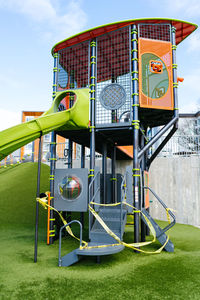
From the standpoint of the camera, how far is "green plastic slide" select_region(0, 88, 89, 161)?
578 cm

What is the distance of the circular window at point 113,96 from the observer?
7.37 meters

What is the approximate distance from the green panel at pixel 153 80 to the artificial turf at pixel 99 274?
15.2ft

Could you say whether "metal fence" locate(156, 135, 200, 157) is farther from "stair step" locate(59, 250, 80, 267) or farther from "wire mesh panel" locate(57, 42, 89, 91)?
"stair step" locate(59, 250, 80, 267)

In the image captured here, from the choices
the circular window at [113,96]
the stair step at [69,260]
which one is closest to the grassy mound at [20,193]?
the stair step at [69,260]

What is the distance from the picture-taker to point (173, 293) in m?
4.04

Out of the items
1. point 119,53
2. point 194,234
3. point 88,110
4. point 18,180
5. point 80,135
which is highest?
point 119,53

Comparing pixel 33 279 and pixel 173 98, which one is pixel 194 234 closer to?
pixel 173 98

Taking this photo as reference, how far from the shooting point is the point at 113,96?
7492 mm

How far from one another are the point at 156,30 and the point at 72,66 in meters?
3.31

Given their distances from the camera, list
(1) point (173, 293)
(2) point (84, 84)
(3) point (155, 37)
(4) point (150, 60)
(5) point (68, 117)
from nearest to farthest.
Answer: (1) point (173, 293) < (5) point (68, 117) < (4) point (150, 60) < (3) point (155, 37) < (2) point (84, 84)

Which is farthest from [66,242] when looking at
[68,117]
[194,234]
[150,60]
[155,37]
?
[155,37]

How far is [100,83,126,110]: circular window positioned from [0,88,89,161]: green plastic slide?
534 mm

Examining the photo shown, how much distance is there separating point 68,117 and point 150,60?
3145mm

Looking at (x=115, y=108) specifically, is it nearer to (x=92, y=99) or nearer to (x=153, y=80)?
(x=92, y=99)
